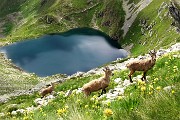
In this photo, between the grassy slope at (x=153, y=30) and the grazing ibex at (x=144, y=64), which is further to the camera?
the grassy slope at (x=153, y=30)

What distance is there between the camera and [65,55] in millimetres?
164625

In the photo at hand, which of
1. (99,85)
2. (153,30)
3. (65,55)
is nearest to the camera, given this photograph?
(99,85)

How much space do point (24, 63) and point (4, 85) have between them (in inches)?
4046

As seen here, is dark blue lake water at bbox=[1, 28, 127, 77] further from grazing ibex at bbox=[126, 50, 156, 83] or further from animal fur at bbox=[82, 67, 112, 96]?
animal fur at bbox=[82, 67, 112, 96]

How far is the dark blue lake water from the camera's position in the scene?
143500mm

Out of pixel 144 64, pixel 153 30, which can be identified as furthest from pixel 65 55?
pixel 144 64

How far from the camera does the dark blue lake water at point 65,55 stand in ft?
471

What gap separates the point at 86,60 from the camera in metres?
154

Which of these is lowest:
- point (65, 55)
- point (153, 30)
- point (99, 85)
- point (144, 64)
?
point (65, 55)

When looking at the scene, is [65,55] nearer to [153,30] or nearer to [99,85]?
[153,30]

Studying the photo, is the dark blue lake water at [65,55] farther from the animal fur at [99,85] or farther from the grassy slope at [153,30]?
the animal fur at [99,85]

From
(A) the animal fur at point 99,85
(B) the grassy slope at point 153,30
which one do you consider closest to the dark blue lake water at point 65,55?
(B) the grassy slope at point 153,30

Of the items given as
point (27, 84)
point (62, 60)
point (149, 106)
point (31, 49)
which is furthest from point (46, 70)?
point (149, 106)

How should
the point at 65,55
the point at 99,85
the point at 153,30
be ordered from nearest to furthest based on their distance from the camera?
the point at 99,85 → the point at 153,30 → the point at 65,55
